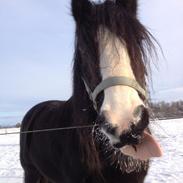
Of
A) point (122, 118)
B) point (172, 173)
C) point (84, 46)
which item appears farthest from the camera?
point (172, 173)

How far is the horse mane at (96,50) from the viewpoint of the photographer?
9.75 feet

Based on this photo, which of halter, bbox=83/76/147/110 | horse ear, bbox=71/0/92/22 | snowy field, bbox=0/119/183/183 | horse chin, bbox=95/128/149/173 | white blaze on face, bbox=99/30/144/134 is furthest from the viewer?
snowy field, bbox=0/119/183/183

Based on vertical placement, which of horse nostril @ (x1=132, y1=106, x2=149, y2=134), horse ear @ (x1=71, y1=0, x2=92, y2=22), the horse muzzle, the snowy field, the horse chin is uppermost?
horse ear @ (x1=71, y1=0, x2=92, y2=22)

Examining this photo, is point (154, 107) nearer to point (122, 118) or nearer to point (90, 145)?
point (90, 145)

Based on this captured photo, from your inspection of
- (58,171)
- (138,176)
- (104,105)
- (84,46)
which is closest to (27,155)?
(58,171)

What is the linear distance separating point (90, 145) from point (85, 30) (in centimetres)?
89

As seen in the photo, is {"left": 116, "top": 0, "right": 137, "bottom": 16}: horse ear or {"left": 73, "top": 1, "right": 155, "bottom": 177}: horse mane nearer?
{"left": 73, "top": 1, "right": 155, "bottom": 177}: horse mane

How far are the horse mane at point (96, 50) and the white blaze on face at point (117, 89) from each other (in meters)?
0.05

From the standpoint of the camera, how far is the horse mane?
2971mm

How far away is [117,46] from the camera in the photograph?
115 inches

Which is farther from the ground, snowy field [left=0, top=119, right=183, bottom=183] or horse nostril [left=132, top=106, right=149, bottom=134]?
horse nostril [left=132, top=106, right=149, bottom=134]

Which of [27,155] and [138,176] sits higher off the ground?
[138,176]

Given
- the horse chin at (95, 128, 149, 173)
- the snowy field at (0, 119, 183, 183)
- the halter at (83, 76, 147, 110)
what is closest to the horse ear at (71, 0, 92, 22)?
the halter at (83, 76, 147, 110)

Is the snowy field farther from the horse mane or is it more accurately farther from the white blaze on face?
the white blaze on face
